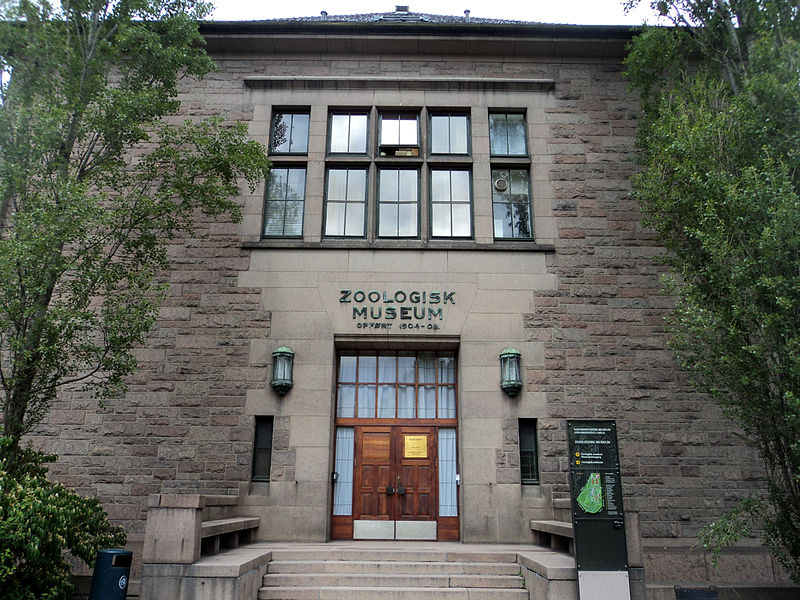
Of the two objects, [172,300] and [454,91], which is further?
[454,91]

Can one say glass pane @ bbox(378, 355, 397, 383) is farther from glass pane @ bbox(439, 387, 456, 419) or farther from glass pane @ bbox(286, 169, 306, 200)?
glass pane @ bbox(286, 169, 306, 200)

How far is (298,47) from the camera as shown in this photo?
43.6 feet

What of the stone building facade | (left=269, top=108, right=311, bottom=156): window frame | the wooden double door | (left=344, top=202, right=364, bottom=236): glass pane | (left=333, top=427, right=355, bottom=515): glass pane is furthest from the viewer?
(left=269, top=108, right=311, bottom=156): window frame

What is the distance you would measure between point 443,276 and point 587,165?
3.87 meters

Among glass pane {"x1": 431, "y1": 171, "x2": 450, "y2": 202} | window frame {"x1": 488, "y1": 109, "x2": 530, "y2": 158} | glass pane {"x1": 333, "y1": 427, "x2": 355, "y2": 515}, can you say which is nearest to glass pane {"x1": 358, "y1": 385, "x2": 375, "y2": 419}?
glass pane {"x1": 333, "y1": 427, "x2": 355, "y2": 515}

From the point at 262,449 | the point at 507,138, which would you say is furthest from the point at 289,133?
the point at 262,449

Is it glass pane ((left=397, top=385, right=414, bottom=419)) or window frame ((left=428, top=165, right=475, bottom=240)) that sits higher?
window frame ((left=428, top=165, right=475, bottom=240))

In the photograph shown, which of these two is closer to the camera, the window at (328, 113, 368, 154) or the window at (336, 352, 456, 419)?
the window at (336, 352, 456, 419)

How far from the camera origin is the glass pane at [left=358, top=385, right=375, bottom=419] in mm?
11680

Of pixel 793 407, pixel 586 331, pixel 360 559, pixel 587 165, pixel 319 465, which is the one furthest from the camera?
pixel 587 165

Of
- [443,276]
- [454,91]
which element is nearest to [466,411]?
[443,276]

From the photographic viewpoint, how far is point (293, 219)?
12.4 meters

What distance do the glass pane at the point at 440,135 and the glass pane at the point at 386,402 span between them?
16.5 ft

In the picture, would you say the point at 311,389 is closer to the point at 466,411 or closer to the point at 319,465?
the point at 319,465
